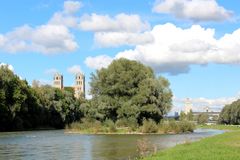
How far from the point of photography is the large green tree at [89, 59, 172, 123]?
94562mm

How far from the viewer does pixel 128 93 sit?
9738 centimetres

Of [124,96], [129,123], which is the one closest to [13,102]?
[124,96]

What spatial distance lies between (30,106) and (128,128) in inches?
1652

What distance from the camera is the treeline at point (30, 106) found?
113 m

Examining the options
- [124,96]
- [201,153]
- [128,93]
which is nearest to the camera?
[201,153]

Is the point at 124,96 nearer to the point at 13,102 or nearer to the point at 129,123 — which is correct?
the point at 129,123

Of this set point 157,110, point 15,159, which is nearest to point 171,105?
point 157,110

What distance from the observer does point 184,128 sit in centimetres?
9975

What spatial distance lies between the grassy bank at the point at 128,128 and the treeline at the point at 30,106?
20631 mm

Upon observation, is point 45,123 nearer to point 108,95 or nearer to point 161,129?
point 108,95

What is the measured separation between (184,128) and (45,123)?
5276cm

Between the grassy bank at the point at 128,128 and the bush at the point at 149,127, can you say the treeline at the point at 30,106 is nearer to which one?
the grassy bank at the point at 128,128

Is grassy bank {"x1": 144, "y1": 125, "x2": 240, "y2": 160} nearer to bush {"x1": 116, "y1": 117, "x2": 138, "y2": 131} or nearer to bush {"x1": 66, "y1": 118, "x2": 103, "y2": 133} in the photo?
bush {"x1": 116, "y1": 117, "x2": 138, "y2": 131}

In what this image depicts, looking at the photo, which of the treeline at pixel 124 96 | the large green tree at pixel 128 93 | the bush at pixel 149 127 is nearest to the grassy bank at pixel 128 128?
the bush at pixel 149 127
